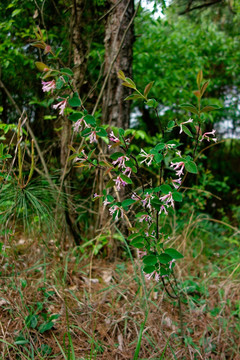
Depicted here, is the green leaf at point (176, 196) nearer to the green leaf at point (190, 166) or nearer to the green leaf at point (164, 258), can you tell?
the green leaf at point (190, 166)

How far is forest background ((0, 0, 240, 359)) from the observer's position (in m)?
1.37

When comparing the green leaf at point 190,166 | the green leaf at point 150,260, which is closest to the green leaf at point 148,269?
the green leaf at point 150,260

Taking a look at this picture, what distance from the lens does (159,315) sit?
1.53 meters

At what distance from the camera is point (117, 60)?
6.85 ft

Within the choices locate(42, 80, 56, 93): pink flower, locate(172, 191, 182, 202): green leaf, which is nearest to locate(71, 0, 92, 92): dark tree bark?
locate(42, 80, 56, 93): pink flower

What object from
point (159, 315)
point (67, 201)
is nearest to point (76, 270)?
point (67, 201)

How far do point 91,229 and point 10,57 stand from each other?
1.51m

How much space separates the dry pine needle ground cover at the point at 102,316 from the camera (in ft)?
4.25

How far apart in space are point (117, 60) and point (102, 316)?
65.1 inches

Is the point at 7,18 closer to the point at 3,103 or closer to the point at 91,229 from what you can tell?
the point at 3,103

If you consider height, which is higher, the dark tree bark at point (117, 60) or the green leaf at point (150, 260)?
the dark tree bark at point (117, 60)

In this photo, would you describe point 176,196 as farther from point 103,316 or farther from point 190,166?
point 103,316

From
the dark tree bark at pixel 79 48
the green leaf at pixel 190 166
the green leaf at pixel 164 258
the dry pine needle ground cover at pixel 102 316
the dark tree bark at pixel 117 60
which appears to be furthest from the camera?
the dark tree bark at pixel 79 48

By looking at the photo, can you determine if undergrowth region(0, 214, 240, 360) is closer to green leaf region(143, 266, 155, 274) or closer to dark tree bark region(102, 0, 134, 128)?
green leaf region(143, 266, 155, 274)
